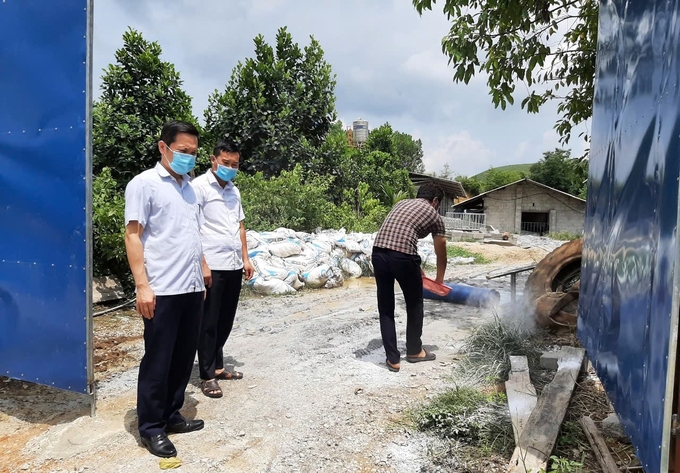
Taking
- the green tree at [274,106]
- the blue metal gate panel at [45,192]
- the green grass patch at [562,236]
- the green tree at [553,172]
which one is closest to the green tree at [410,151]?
the green tree at [553,172]

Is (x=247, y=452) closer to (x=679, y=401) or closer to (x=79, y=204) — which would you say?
(x=79, y=204)

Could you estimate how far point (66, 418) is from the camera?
321cm

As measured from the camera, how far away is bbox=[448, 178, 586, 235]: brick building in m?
29.5

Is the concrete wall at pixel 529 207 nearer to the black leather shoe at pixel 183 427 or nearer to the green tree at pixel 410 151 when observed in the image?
the green tree at pixel 410 151

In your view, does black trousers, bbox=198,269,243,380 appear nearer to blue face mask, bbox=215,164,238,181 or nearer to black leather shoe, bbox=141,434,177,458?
blue face mask, bbox=215,164,238,181

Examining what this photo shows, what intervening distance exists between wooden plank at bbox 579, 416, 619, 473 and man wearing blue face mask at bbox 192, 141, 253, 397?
2.41 meters

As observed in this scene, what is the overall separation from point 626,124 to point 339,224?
11041mm

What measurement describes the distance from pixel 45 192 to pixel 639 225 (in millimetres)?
3264

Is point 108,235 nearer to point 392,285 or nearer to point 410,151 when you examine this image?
point 392,285

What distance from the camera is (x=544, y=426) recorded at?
2.76m

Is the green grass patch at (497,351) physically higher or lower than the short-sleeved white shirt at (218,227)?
lower

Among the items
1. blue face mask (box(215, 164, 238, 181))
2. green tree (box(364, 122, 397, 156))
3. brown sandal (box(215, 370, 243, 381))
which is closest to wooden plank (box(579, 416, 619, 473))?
brown sandal (box(215, 370, 243, 381))

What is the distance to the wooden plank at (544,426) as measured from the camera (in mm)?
2465

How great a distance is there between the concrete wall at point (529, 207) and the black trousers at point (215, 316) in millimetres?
28931
